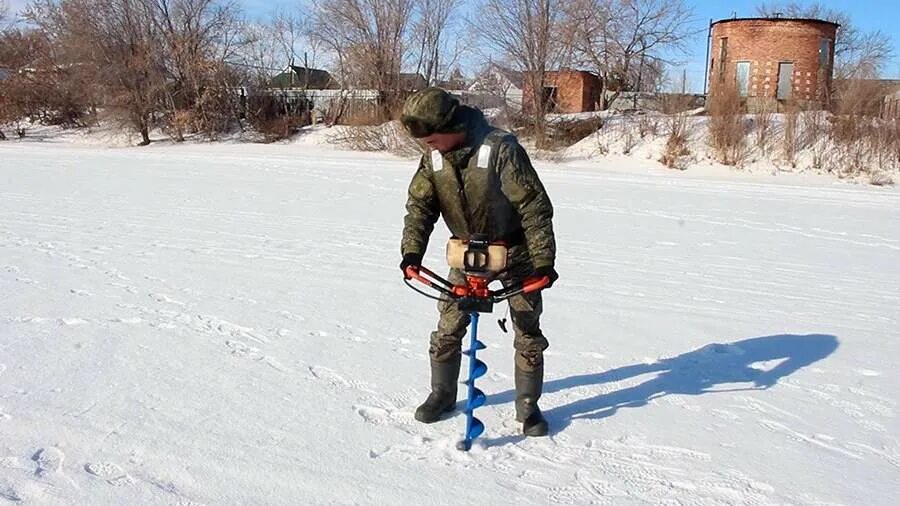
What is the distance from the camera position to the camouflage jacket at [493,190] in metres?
3.65

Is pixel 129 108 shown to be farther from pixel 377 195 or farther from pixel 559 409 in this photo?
pixel 559 409

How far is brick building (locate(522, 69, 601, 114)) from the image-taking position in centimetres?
3519

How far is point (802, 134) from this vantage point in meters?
26.8

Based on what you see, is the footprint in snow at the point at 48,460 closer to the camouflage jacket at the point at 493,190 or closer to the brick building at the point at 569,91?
the camouflage jacket at the point at 493,190

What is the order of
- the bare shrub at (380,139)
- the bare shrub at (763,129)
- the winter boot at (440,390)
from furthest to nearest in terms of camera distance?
1. the bare shrub at (380,139)
2. the bare shrub at (763,129)
3. the winter boot at (440,390)

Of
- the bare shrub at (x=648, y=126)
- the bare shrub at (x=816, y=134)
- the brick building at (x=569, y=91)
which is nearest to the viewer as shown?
the bare shrub at (x=816, y=134)

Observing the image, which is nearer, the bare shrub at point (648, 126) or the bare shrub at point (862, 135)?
the bare shrub at point (862, 135)

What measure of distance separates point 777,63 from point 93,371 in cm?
4000

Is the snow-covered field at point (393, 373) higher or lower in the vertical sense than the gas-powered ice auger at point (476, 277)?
lower

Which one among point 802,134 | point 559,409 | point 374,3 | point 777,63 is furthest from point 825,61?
point 559,409

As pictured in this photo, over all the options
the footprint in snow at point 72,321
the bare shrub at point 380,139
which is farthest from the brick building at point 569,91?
the footprint in snow at point 72,321

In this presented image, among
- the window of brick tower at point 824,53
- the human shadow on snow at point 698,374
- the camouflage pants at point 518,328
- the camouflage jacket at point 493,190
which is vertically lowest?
the human shadow on snow at point 698,374

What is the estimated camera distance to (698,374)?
523 centimetres

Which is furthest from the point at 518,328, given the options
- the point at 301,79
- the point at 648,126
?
the point at 301,79
